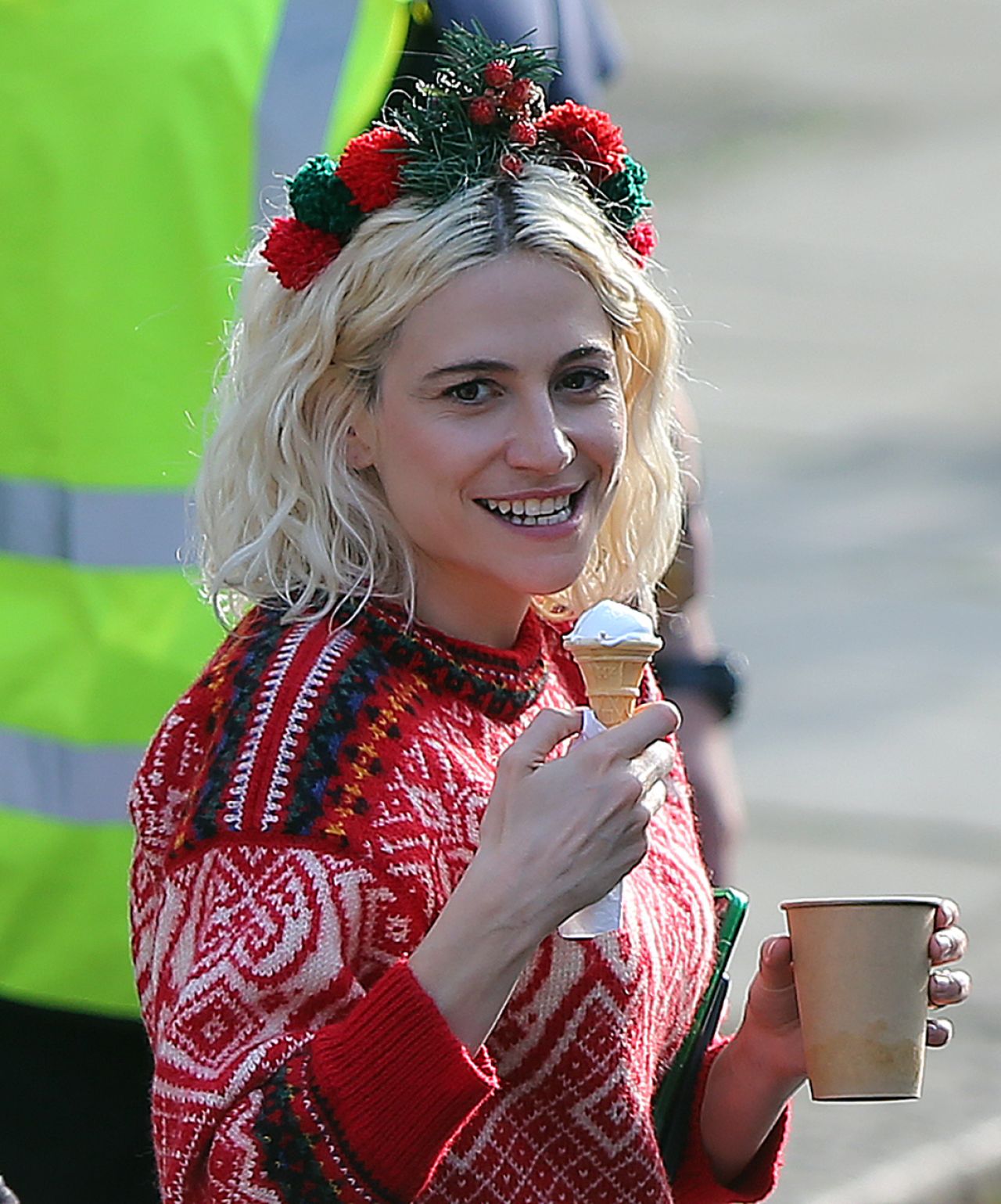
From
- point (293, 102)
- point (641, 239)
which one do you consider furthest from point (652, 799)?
point (293, 102)

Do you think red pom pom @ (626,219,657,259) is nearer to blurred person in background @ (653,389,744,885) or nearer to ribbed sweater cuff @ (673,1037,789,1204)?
blurred person in background @ (653,389,744,885)

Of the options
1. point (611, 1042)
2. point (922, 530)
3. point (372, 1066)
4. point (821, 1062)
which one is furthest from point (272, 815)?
point (922, 530)

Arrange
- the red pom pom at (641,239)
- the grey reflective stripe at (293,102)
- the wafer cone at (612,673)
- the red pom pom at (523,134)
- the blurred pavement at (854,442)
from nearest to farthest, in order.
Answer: the wafer cone at (612,673)
the red pom pom at (523,134)
the red pom pom at (641,239)
the grey reflective stripe at (293,102)
the blurred pavement at (854,442)

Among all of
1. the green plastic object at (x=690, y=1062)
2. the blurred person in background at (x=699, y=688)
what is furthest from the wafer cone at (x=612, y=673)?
the blurred person in background at (x=699, y=688)

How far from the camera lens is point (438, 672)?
230cm

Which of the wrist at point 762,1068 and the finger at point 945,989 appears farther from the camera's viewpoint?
the wrist at point 762,1068

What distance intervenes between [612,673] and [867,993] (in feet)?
1.38

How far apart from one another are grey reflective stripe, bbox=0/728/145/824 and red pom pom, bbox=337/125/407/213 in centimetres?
77

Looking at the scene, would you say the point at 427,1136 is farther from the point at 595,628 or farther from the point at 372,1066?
the point at 595,628

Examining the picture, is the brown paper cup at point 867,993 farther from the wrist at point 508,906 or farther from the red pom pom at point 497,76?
the red pom pom at point 497,76

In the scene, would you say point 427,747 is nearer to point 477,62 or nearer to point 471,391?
point 471,391

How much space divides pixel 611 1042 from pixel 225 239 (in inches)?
41.7

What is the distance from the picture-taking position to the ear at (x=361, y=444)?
7.72ft

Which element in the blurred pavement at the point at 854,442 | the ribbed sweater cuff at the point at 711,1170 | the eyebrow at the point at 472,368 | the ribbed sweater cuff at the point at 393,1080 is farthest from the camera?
the blurred pavement at the point at 854,442
